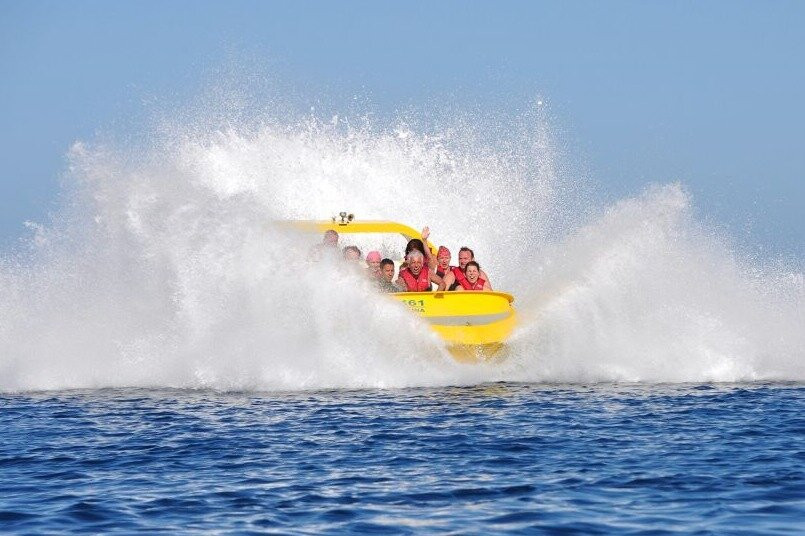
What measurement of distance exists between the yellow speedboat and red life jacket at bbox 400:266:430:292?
3.23 feet

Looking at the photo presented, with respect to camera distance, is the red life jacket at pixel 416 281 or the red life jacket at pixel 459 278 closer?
the red life jacket at pixel 459 278

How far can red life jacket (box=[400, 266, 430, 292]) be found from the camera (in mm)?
17359

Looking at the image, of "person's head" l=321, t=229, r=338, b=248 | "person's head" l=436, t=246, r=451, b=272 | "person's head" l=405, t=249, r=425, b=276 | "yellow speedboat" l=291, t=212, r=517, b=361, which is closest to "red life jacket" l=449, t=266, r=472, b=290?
"person's head" l=436, t=246, r=451, b=272

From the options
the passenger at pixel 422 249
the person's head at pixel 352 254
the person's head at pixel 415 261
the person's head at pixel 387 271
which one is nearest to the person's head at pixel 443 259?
Answer: the passenger at pixel 422 249

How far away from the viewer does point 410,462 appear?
1020 cm

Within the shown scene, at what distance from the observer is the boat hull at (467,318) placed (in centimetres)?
1614

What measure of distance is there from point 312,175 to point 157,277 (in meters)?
9.96

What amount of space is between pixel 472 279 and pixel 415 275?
0.85 m

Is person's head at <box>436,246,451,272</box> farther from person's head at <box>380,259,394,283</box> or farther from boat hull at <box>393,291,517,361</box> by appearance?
boat hull at <box>393,291,517,361</box>

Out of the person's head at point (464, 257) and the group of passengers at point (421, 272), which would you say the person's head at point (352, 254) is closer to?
the group of passengers at point (421, 272)

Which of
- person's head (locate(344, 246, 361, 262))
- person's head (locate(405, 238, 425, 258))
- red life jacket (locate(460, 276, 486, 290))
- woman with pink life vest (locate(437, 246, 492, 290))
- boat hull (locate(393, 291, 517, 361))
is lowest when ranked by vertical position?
boat hull (locate(393, 291, 517, 361))

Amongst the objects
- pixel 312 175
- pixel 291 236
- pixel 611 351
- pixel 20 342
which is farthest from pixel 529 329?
pixel 312 175

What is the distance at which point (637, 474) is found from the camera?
9.47 metres

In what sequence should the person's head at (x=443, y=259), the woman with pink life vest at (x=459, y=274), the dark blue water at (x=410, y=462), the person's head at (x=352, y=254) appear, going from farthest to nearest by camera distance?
the person's head at (x=443, y=259) → the person's head at (x=352, y=254) → the woman with pink life vest at (x=459, y=274) → the dark blue water at (x=410, y=462)
